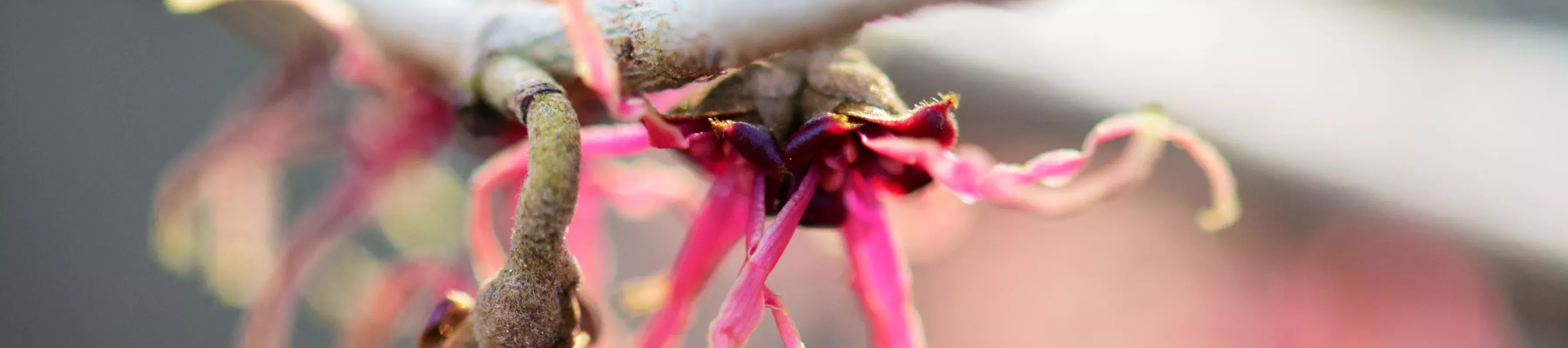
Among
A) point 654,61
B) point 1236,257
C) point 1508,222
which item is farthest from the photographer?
point 1236,257

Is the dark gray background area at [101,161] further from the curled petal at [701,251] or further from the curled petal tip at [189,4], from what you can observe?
the curled petal at [701,251]

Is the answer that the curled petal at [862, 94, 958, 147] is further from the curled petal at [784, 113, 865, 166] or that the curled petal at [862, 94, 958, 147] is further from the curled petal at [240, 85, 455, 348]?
the curled petal at [240, 85, 455, 348]

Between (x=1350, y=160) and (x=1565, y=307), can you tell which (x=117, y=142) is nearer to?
(x=1350, y=160)

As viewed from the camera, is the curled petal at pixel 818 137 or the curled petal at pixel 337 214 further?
the curled petal at pixel 337 214

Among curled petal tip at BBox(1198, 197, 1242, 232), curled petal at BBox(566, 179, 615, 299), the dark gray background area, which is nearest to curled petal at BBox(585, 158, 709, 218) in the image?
curled petal at BBox(566, 179, 615, 299)

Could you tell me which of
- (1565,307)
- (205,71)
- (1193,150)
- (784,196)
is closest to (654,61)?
(784,196)

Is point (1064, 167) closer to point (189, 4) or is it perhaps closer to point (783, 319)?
point (783, 319)

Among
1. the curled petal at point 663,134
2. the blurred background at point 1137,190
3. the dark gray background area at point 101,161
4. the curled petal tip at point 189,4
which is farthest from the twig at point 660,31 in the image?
the dark gray background area at point 101,161
